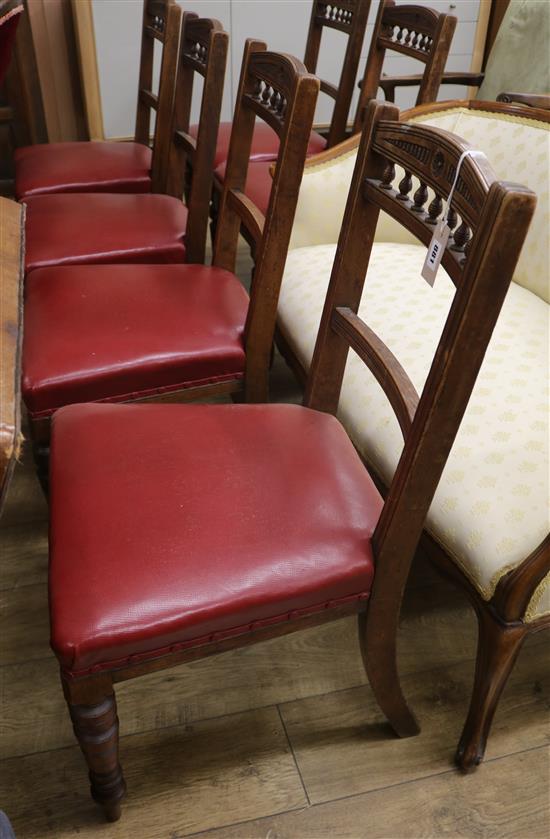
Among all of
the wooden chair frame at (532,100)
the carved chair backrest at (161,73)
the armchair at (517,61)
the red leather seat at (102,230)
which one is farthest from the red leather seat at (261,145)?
the wooden chair frame at (532,100)

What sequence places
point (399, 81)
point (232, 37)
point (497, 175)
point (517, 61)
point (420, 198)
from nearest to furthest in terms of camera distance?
point (420, 198) < point (497, 175) < point (399, 81) < point (517, 61) < point (232, 37)

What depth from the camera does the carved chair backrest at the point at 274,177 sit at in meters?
0.97

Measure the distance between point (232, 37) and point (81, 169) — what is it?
1450 mm

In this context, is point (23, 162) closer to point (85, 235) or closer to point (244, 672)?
point (85, 235)

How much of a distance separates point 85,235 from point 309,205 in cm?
50

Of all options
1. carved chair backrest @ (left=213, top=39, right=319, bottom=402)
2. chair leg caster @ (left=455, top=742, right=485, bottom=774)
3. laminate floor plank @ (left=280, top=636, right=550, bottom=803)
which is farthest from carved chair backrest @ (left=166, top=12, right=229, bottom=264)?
chair leg caster @ (left=455, top=742, right=485, bottom=774)

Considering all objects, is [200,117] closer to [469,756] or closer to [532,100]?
[532,100]

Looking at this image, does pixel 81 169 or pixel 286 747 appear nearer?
pixel 286 747

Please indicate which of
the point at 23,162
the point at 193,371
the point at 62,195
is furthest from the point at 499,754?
the point at 23,162

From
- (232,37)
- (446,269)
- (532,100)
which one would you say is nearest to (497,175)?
(532,100)

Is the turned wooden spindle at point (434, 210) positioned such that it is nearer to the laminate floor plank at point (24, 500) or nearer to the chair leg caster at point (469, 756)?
the chair leg caster at point (469, 756)

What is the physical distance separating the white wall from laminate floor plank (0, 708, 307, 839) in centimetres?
260

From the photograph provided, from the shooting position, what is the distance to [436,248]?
666 millimetres

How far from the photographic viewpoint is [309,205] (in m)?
1.51
